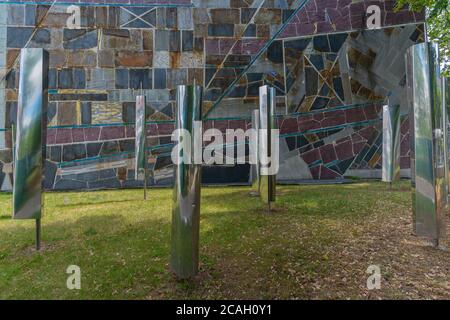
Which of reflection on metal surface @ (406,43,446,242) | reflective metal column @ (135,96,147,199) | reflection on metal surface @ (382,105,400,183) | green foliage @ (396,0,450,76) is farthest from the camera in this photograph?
green foliage @ (396,0,450,76)

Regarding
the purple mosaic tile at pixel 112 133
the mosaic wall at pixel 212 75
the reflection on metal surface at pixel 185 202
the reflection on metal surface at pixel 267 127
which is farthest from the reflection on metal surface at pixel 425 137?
the purple mosaic tile at pixel 112 133

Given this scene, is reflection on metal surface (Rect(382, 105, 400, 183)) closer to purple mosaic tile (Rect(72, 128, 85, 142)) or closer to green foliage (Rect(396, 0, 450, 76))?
green foliage (Rect(396, 0, 450, 76))

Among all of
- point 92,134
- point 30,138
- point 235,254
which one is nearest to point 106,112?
point 92,134

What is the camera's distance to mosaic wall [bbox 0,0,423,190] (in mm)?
8969

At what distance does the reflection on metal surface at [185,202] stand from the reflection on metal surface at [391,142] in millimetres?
6039

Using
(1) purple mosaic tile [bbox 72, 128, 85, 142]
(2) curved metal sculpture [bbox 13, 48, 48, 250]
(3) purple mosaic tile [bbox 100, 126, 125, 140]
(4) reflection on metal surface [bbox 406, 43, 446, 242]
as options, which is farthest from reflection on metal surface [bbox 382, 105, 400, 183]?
(1) purple mosaic tile [bbox 72, 128, 85, 142]

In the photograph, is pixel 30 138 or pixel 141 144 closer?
pixel 30 138

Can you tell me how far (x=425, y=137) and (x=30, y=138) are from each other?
12.5ft

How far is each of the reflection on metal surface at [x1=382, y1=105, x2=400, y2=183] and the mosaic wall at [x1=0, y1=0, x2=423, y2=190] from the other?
2.27 meters

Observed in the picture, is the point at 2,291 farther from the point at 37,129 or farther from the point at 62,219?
the point at 62,219

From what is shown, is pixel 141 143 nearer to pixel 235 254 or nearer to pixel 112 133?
pixel 112 133

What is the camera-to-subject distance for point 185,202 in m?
2.72
